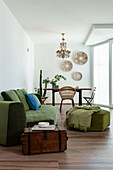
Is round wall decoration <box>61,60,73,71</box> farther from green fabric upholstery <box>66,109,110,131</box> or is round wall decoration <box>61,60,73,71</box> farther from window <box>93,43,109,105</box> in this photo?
green fabric upholstery <box>66,109,110,131</box>

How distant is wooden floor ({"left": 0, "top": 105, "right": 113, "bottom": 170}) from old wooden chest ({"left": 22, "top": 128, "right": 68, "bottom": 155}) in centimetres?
8

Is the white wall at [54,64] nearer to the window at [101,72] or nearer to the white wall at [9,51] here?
the window at [101,72]

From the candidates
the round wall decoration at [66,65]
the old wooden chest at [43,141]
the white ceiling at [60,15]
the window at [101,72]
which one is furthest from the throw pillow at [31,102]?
the round wall decoration at [66,65]

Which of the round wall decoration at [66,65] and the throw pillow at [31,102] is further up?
the round wall decoration at [66,65]

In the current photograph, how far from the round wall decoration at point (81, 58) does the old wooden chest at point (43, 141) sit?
5.62 metres

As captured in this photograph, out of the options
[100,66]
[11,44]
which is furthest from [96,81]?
[11,44]

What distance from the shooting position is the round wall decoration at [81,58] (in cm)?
790

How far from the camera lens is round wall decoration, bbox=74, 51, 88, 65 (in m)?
7.90

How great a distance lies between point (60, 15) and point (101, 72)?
3.41 meters

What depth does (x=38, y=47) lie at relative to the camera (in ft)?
26.2

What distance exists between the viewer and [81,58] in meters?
7.91

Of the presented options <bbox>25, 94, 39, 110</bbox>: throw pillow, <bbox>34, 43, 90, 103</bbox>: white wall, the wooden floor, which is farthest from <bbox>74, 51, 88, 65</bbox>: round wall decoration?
the wooden floor

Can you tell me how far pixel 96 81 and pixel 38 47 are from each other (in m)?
2.76

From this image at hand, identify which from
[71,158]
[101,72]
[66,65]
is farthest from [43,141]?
[66,65]
